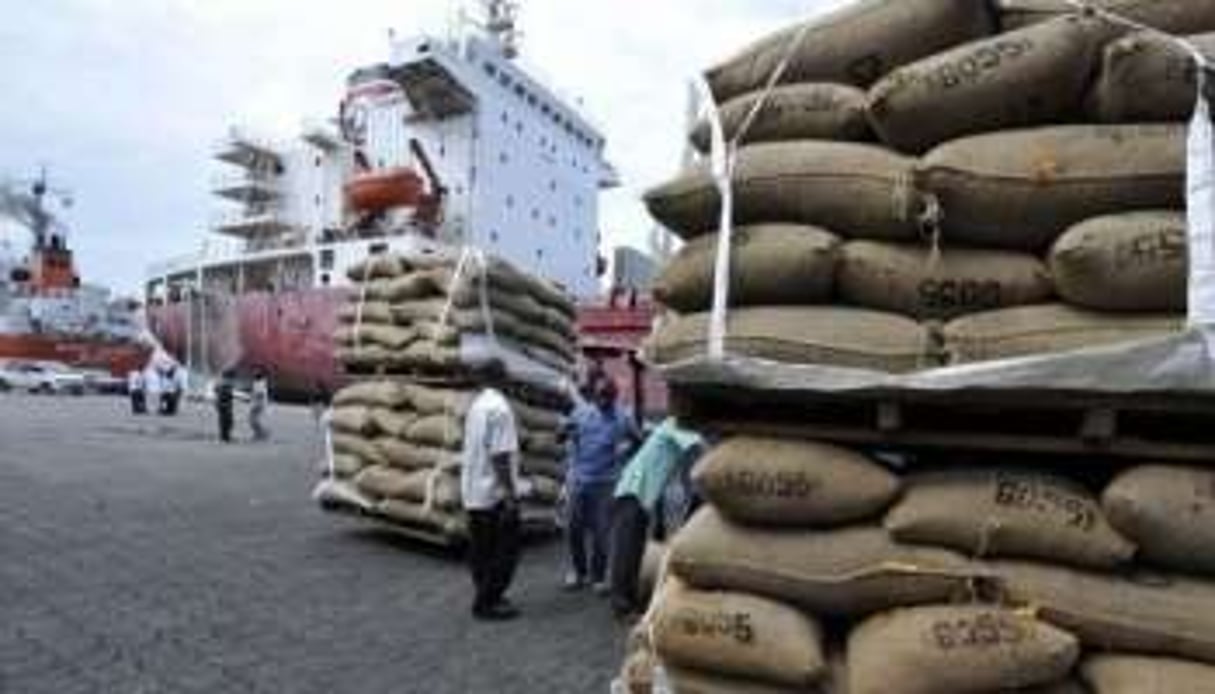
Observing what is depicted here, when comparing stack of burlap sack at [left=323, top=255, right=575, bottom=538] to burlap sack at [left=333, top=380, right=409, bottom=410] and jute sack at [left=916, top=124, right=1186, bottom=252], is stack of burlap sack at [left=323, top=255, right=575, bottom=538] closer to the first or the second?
burlap sack at [left=333, top=380, right=409, bottom=410]

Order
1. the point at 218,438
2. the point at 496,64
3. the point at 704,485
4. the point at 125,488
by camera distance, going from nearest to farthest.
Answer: the point at 704,485 < the point at 125,488 < the point at 218,438 < the point at 496,64

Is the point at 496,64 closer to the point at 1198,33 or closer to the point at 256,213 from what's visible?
the point at 256,213

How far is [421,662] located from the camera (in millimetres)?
7336

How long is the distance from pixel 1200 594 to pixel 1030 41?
1.44m

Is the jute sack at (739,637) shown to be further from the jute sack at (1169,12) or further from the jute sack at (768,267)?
the jute sack at (1169,12)

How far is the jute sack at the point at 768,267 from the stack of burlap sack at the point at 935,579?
425mm

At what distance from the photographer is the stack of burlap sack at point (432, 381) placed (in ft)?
37.1

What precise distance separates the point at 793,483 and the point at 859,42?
130 centimetres

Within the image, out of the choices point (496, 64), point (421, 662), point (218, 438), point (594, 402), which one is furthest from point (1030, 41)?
point (496, 64)

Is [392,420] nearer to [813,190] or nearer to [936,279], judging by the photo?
[813,190]

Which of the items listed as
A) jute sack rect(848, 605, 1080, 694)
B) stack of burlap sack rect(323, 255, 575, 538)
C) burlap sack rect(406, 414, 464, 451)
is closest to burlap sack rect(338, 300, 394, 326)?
stack of burlap sack rect(323, 255, 575, 538)

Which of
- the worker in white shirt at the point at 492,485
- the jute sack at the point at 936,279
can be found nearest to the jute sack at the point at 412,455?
the worker in white shirt at the point at 492,485

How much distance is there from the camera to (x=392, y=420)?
11742 mm

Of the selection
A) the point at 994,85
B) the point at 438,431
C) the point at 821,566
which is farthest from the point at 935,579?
the point at 438,431
